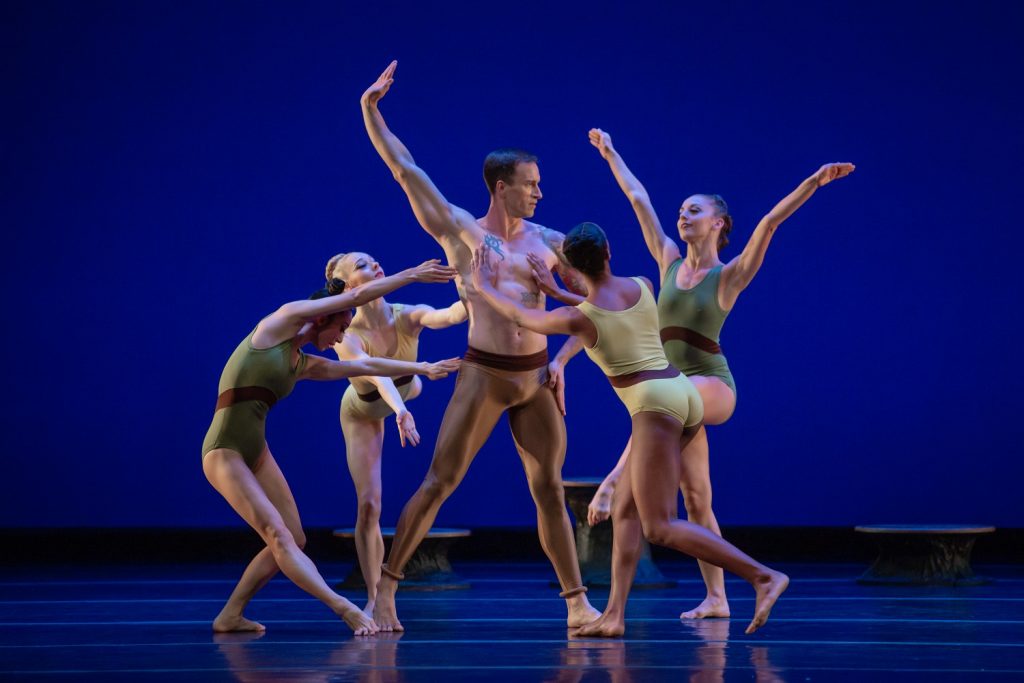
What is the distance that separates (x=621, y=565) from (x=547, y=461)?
1.71 ft

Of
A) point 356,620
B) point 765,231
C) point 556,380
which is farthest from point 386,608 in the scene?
point 765,231

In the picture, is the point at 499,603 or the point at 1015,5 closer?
the point at 499,603

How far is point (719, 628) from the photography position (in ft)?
16.6

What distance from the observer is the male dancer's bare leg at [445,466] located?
507cm

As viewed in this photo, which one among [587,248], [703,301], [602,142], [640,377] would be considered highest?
[602,142]

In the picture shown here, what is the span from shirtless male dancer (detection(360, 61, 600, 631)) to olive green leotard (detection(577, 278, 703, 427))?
42 cm

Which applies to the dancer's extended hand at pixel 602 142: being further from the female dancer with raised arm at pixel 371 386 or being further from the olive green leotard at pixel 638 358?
the olive green leotard at pixel 638 358

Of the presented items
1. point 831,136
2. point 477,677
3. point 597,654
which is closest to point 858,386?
point 831,136

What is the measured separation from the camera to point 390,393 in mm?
5656

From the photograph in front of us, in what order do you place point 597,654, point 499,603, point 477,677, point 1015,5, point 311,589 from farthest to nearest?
point 1015,5, point 499,603, point 311,589, point 597,654, point 477,677

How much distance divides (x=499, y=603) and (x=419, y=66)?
366cm

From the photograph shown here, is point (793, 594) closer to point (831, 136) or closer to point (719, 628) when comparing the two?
point (719, 628)

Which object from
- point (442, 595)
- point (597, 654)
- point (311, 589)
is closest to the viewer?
point (597, 654)

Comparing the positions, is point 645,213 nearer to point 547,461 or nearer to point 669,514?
point 547,461
